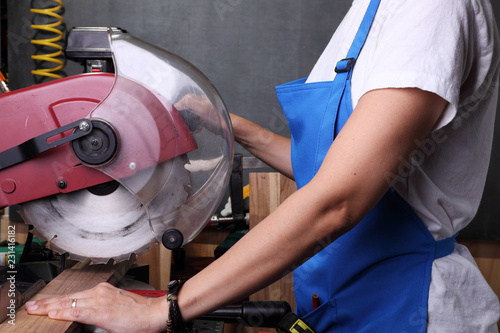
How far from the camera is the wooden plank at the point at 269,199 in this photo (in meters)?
1.73

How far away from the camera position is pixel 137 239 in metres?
0.77

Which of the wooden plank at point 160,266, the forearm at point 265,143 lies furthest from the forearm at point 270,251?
the wooden plank at point 160,266

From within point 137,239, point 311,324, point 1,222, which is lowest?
point 1,222

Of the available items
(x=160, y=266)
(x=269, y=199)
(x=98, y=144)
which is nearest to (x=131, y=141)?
(x=98, y=144)

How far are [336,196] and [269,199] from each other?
3.78 feet

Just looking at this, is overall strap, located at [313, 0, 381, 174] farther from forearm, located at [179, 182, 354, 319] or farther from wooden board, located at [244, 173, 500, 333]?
wooden board, located at [244, 173, 500, 333]

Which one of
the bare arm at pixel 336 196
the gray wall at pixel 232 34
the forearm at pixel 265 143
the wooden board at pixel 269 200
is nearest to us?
the bare arm at pixel 336 196

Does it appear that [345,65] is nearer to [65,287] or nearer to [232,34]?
[65,287]

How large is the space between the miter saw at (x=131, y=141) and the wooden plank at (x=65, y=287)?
18 centimetres

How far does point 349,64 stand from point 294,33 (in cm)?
127

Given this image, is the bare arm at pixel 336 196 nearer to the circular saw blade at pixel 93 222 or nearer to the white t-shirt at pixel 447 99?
the white t-shirt at pixel 447 99

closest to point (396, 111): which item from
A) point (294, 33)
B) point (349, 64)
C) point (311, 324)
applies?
point (349, 64)

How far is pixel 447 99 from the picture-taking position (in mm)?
595

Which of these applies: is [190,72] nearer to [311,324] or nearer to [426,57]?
[426,57]
